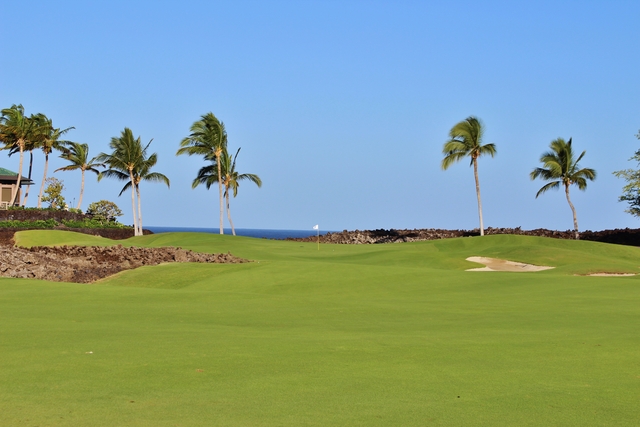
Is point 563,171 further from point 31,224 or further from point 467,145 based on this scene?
point 31,224

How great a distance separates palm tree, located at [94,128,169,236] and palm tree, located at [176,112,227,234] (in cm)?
655

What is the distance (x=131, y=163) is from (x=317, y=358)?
54832 mm

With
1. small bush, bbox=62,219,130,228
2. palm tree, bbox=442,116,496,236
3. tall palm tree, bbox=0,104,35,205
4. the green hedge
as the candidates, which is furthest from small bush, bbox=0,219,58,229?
palm tree, bbox=442,116,496,236

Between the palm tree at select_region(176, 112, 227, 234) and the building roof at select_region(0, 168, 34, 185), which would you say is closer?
the palm tree at select_region(176, 112, 227, 234)

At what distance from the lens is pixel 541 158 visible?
192 ft

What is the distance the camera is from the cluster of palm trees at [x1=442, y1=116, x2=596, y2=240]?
165 ft

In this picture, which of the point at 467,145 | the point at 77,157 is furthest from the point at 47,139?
the point at 467,145

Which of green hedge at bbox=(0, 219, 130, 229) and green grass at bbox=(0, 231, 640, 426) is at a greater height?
green hedge at bbox=(0, 219, 130, 229)

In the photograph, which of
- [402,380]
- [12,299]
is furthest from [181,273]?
[402,380]

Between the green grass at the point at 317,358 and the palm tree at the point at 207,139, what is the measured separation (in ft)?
125

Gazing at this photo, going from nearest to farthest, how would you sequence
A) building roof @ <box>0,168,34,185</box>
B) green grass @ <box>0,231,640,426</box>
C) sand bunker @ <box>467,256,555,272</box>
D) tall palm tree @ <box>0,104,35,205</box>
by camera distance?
green grass @ <box>0,231,640,426</box>, sand bunker @ <box>467,256,555,272</box>, tall palm tree @ <box>0,104,35,205</box>, building roof @ <box>0,168,34,185</box>

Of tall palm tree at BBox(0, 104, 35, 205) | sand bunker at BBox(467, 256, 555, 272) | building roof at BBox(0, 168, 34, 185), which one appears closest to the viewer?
sand bunker at BBox(467, 256, 555, 272)

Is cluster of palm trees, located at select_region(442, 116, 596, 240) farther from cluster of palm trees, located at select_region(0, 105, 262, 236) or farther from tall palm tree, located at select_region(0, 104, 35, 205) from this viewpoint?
tall palm tree, located at select_region(0, 104, 35, 205)

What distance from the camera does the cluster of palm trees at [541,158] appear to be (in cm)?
5028
